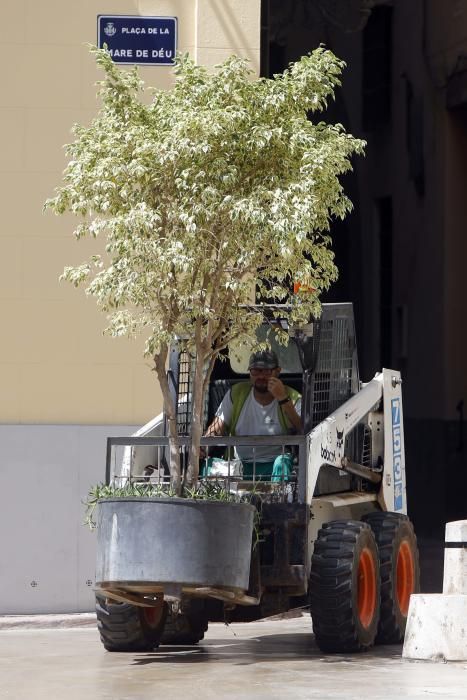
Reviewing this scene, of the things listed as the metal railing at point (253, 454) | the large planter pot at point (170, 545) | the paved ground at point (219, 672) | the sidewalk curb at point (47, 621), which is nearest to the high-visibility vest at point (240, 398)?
the metal railing at point (253, 454)

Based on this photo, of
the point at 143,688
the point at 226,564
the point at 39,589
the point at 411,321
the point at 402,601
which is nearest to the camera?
the point at 143,688

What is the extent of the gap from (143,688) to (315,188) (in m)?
3.53

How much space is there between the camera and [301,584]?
35.8 ft

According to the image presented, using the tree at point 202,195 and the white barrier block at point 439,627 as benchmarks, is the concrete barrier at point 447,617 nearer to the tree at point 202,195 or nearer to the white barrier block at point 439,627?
the white barrier block at point 439,627

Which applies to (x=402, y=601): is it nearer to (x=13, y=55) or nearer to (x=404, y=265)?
(x=13, y=55)

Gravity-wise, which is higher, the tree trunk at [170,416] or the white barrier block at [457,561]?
the tree trunk at [170,416]

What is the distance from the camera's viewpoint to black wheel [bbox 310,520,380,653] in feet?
35.7

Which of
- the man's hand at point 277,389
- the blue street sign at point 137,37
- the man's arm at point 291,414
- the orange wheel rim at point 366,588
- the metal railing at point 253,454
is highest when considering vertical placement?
→ the blue street sign at point 137,37

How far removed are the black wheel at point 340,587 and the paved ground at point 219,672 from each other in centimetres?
13

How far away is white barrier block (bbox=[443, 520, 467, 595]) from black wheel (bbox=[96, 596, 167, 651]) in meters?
2.09

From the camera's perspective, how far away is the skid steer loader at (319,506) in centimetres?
1094

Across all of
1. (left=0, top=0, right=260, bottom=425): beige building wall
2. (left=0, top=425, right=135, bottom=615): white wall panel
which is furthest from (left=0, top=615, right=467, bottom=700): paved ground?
(left=0, top=0, right=260, bottom=425): beige building wall

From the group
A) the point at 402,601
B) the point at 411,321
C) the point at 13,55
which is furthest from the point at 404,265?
the point at 402,601

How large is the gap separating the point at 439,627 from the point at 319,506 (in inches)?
54.5
